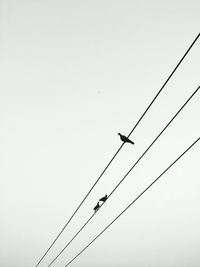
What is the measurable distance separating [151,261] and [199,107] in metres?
21.4

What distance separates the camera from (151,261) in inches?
1070

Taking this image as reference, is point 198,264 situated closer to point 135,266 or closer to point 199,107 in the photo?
point 135,266

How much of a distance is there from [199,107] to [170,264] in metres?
23.6

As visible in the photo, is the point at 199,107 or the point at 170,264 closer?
the point at 199,107

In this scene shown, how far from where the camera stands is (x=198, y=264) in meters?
29.6

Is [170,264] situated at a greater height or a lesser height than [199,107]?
greater

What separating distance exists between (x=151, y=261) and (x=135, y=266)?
196cm

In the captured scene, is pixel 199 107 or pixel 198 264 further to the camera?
pixel 198 264

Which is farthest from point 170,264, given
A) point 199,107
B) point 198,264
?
point 199,107

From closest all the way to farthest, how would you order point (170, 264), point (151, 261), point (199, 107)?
point (199, 107) < point (151, 261) < point (170, 264)

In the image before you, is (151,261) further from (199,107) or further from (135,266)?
(199,107)

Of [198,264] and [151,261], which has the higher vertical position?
[198,264]

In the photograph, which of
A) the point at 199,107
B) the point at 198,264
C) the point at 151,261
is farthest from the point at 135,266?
the point at 199,107

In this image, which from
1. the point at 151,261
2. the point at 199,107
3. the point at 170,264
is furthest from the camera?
the point at 170,264
